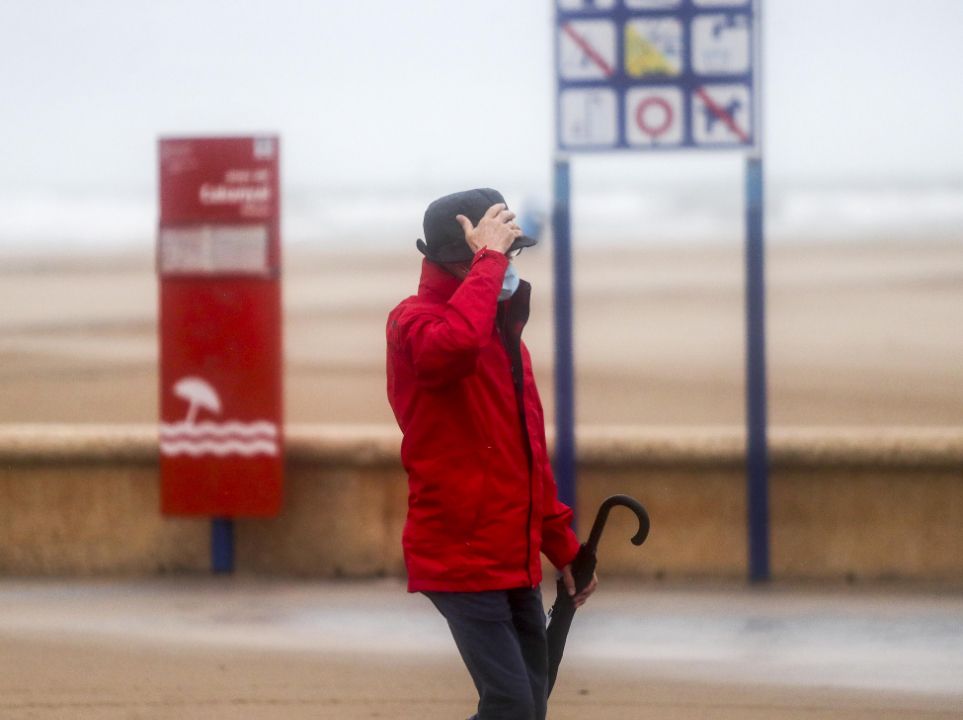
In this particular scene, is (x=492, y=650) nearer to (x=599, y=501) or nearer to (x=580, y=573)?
(x=580, y=573)

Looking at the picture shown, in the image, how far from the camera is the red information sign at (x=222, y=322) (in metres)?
5.54

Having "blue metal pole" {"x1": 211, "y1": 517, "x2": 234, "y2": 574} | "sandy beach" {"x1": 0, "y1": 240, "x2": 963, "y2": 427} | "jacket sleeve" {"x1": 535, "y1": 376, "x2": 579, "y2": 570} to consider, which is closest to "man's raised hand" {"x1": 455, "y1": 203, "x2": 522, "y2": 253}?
"jacket sleeve" {"x1": 535, "y1": 376, "x2": 579, "y2": 570}

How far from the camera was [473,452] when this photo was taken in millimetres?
2521

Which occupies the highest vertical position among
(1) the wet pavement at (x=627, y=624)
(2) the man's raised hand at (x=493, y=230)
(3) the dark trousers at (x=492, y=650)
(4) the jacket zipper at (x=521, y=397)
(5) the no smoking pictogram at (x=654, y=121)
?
(5) the no smoking pictogram at (x=654, y=121)

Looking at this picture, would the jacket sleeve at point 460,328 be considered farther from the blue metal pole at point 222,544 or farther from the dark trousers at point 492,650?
the blue metal pole at point 222,544

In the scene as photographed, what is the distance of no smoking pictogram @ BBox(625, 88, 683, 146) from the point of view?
5395mm

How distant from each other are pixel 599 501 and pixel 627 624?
2.62 ft

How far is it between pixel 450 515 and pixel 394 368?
1.00ft

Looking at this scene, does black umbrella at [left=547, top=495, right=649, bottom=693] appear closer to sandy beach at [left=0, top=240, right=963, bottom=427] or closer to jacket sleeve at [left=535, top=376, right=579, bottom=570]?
jacket sleeve at [left=535, top=376, right=579, bottom=570]

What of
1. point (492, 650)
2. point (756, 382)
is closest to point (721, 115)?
point (756, 382)

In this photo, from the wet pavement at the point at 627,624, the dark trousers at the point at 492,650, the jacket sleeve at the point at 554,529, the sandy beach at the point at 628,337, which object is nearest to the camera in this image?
the dark trousers at the point at 492,650

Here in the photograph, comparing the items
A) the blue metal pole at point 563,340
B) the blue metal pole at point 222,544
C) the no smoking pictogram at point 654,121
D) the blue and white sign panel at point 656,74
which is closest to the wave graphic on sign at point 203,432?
the blue metal pole at point 222,544

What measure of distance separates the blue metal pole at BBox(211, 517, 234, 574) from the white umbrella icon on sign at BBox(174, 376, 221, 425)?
1.46 feet

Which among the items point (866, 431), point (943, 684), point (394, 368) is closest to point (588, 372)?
point (866, 431)
